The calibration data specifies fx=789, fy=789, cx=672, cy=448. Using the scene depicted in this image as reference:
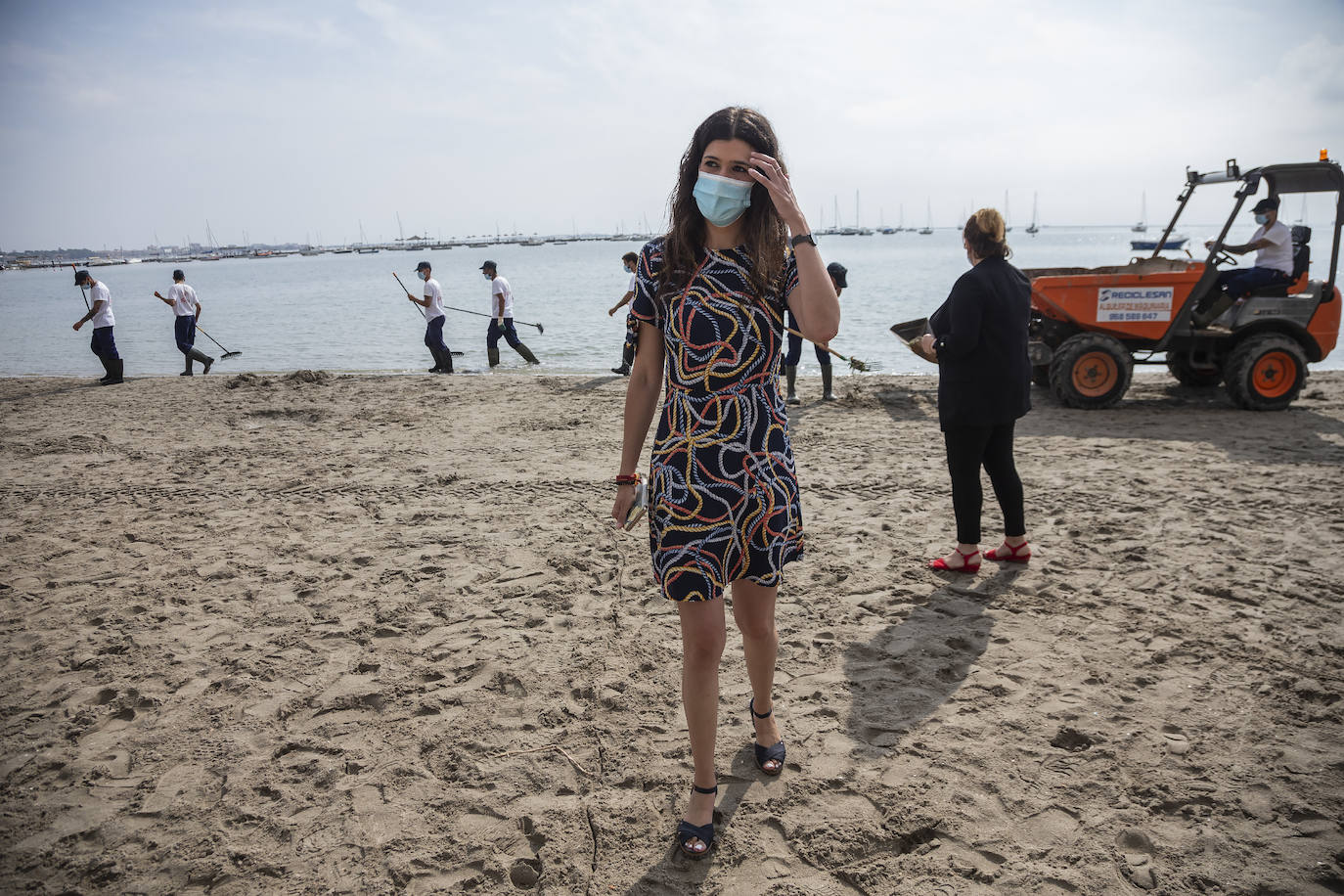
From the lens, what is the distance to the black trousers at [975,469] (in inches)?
161

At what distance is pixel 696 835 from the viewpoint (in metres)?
2.42

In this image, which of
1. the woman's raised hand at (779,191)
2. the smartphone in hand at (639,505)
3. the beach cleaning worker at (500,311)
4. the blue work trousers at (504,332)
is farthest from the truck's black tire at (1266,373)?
the blue work trousers at (504,332)

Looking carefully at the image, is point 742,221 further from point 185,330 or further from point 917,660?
point 185,330

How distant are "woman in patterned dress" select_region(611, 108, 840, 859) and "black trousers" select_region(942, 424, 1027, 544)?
211 centimetres

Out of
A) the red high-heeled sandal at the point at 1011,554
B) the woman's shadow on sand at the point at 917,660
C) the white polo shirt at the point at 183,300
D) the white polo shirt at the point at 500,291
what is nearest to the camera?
the woman's shadow on sand at the point at 917,660

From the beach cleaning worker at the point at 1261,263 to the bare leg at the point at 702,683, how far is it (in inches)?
295

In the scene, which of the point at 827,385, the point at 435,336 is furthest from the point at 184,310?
the point at 827,385

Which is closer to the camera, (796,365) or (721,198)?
(721,198)

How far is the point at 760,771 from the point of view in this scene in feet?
9.20

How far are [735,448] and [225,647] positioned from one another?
9.52ft

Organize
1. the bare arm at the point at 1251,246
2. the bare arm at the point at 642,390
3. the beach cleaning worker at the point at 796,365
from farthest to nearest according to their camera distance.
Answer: the beach cleaning worker at the point at 796,365
the bare arm at the point at 1251,246
the bare arm at the point at 642,390

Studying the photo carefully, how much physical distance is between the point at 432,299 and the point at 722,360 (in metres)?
12.2

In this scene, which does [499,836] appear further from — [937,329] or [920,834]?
[937,329]

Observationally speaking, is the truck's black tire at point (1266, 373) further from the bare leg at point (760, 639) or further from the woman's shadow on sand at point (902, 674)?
the bare leg at point (760, 639)
